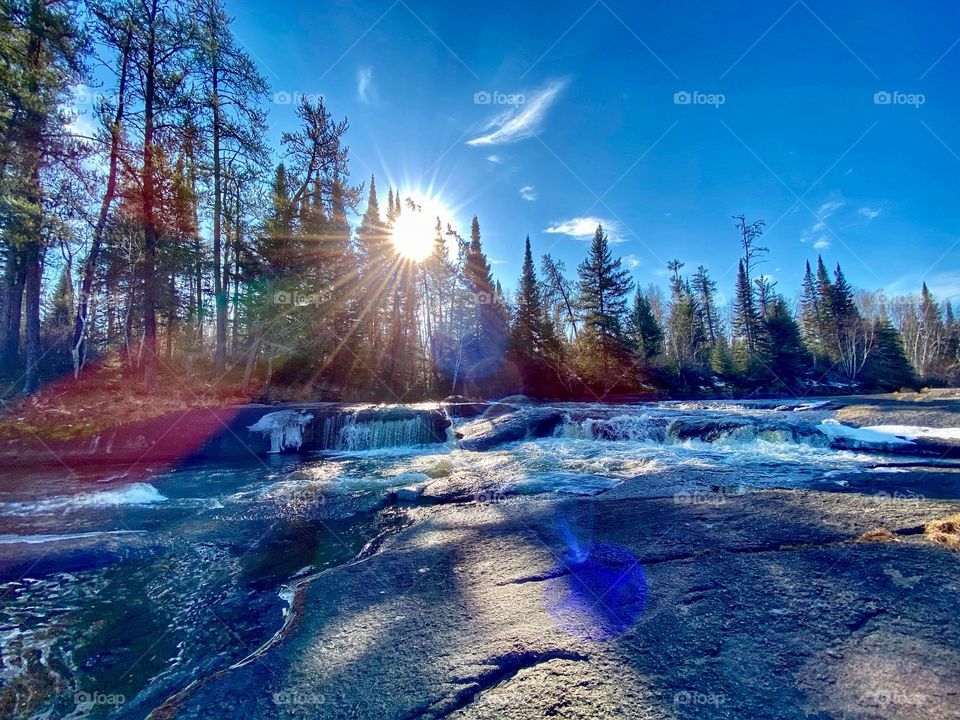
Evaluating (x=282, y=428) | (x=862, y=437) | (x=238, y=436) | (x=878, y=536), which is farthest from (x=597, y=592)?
(x=238, y=436)

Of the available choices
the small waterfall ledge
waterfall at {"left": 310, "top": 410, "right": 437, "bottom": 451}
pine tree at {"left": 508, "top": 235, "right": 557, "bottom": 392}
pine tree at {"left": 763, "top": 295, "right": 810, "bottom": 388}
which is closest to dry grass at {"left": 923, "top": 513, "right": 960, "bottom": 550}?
the small waterfall ledge

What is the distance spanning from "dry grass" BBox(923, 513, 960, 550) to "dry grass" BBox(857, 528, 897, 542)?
0.27 m

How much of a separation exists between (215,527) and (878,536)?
27.7 ft

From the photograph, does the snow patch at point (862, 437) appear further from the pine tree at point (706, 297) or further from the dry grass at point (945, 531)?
the pine tree at point (706, 297)

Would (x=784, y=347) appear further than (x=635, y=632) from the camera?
Yes

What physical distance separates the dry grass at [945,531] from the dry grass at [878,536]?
0.27 m

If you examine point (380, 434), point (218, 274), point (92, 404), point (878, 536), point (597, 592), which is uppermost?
point (218, 274)

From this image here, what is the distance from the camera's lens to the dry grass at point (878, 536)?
3.98 metres

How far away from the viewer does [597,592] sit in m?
3.54

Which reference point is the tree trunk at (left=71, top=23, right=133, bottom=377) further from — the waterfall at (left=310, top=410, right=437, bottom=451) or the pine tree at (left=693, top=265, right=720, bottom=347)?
the pine tree at (left=693, top=265, right=720, bottom=347)

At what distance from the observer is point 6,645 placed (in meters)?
3.38

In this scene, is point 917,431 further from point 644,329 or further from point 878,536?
point 644,329

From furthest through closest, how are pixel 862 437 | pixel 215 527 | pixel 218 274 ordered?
pixel 218 274 → pixel 862 437 → pixel 215 527

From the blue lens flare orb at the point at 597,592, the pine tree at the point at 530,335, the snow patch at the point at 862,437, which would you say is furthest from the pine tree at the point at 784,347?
the blue lens flare orb at the point at 597,592
